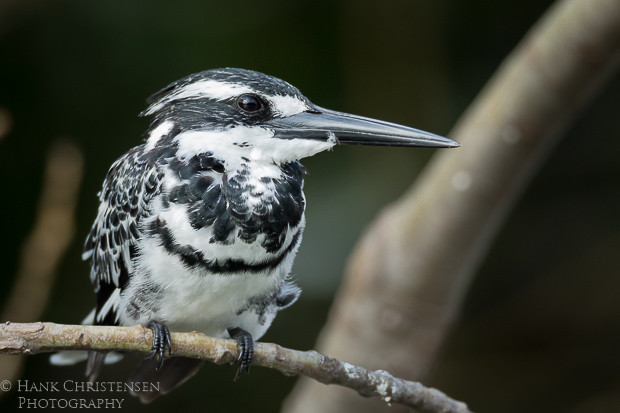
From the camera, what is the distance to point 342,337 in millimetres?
3482

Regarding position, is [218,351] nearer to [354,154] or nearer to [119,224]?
[119,224]

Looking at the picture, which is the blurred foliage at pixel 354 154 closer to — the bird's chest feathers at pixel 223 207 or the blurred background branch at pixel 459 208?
the blurred background branch at pixel 459 208

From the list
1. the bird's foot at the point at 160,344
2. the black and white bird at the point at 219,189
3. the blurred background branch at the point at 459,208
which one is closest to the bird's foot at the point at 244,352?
the black and white bird at the point at 219,189

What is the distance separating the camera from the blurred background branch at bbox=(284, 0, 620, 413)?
276 centimetres

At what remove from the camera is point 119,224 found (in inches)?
89.3

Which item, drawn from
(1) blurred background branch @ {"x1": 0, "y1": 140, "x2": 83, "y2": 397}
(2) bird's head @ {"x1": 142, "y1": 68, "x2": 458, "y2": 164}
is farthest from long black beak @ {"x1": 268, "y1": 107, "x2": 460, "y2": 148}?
(1) blurred background branch @ {"x1": 0, "y1": 140, "x2": 83, "y2": 397}

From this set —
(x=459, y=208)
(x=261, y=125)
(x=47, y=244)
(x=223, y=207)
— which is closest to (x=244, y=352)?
(x=223, y=207)

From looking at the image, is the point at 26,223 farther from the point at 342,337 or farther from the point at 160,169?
the point at 160,169

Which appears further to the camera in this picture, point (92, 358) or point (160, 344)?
point (92, 358)

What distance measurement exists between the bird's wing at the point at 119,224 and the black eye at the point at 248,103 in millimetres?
269

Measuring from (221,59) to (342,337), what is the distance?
1521 mm

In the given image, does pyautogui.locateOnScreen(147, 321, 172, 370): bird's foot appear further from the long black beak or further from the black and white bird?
the long black beak

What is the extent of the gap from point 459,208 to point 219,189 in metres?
1.25

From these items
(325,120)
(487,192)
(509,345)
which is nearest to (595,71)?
(487,192)
